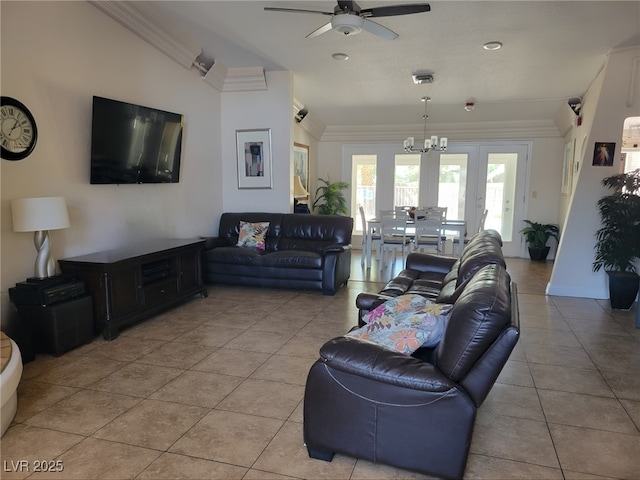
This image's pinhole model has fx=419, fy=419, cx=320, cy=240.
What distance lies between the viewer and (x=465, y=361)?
1.71 meters

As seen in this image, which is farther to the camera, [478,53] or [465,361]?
[478,53]

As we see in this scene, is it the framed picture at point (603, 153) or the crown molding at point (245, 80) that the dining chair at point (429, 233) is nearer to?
the framed picture at point (603, 153)

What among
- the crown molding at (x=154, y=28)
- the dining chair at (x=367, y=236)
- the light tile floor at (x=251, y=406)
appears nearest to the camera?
the light tile floor at (x=251, y=406)

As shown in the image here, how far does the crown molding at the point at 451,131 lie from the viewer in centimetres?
757

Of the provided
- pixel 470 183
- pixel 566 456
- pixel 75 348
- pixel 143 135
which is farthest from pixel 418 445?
pixel 470 183

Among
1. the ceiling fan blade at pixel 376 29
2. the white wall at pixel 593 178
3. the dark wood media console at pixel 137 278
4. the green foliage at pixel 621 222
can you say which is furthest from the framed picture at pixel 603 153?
the dark wood media console at pixel 137 278

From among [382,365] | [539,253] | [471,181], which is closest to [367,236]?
[471,181]

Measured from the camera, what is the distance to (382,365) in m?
1.82

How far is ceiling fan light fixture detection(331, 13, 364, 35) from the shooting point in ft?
10.9

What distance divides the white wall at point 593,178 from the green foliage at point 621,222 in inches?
5.7

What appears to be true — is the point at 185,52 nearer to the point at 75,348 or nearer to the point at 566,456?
the point at 75,348

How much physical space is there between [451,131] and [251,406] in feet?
22.6

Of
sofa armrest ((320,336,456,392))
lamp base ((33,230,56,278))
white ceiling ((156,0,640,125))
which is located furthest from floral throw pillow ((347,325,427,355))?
white ceiling ((156,0,640,125))

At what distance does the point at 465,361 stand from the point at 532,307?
11.3 feet
